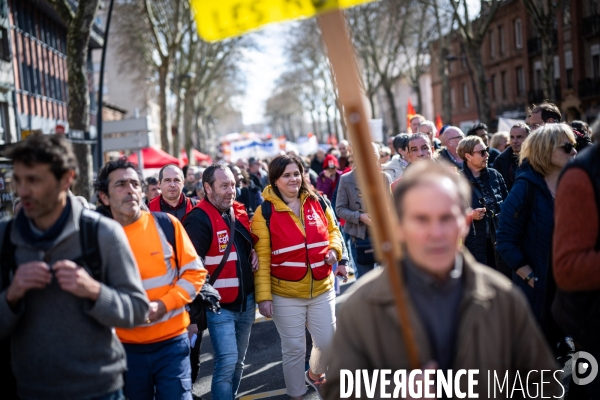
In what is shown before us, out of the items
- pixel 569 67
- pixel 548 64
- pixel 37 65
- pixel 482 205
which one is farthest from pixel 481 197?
pixel 569 67

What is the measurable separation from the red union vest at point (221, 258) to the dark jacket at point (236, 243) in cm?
3

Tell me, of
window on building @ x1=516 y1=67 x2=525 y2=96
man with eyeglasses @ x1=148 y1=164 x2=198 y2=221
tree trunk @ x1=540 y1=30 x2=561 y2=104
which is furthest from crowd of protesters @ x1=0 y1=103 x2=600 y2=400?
window on building @ x1=516 y1=67 x2=525 y2=96

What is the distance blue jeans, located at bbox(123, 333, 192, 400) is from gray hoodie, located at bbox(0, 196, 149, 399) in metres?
0.87

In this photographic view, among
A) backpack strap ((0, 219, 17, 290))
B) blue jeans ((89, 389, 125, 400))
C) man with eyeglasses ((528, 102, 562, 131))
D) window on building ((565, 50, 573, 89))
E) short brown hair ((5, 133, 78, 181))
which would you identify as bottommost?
blue jeans ((89, 389, 125, 400))

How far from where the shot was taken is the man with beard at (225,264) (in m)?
5.28

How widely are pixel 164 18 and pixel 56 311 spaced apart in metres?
29.2

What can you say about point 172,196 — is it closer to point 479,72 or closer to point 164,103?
point 479,72

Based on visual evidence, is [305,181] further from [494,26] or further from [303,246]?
[494,26]

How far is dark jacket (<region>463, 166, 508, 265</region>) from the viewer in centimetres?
639

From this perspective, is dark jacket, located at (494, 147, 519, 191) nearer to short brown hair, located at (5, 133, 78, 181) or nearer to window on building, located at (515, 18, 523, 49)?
short brown hair, located at (5, 133, 78, 181)

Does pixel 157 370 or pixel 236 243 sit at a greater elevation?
pixel 236 243

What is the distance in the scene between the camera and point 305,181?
19.4 feet

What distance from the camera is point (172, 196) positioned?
22.5ft

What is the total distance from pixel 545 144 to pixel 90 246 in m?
2.83
